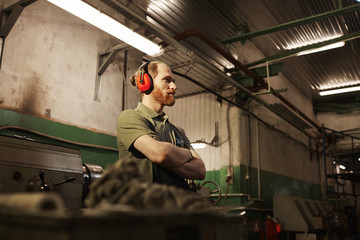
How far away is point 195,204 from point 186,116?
687 cm

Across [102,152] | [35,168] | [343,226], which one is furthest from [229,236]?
[343,226]

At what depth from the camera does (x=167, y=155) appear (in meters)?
1.41

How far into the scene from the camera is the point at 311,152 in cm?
1009

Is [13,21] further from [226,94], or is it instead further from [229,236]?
[226,94]

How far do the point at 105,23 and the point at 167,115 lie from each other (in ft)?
9.09

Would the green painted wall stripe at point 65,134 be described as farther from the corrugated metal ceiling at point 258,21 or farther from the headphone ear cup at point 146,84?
the corrugated metal ceiling at point 258,21

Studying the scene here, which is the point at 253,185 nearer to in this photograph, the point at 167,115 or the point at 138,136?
the point at 167,115

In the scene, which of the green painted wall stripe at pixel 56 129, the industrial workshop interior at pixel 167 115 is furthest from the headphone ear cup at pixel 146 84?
the green painted wall stripe at pixel 56 129

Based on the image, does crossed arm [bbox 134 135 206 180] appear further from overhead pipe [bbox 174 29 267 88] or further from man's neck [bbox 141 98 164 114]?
overhead pipe [bbox 174 29 267 88]

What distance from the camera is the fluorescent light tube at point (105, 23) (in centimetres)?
250

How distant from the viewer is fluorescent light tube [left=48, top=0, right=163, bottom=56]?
98.4 inches

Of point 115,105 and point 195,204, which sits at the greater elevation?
point 115,105

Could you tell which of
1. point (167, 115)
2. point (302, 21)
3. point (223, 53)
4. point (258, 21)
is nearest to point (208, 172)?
point (167, 115)

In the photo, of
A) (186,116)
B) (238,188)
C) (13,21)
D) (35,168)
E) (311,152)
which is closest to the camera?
(35,168)
